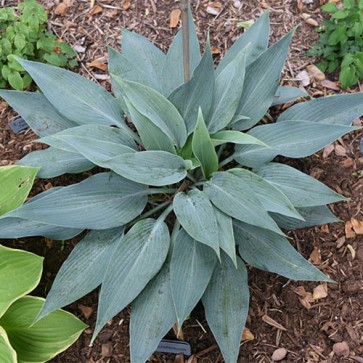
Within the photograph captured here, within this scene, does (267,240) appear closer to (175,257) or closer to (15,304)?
(175,257)

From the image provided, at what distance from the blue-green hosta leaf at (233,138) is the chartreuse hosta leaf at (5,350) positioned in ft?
3.51

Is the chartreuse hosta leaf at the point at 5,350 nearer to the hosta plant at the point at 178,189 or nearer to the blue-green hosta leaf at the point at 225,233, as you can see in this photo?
the hosta plant at the point at 178,189

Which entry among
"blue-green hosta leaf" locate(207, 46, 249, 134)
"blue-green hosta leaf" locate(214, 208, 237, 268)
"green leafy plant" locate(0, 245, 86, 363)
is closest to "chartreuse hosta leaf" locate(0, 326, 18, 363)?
"green leafy plant" locate(0, 245, 86, 363)

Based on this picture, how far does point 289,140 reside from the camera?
1.92m

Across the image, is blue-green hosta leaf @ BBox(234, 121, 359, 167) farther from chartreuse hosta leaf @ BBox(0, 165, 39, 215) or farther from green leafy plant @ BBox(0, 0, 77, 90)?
green leafy plant @ BBox(0, 0, 77, 90)

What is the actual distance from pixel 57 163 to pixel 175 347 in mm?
918

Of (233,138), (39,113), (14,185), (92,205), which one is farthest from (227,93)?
(14,185)

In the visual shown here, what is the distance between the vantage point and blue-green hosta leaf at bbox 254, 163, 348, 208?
6.04ft

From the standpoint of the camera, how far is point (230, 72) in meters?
1.94

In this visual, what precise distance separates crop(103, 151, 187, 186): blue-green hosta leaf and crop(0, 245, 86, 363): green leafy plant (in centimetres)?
60

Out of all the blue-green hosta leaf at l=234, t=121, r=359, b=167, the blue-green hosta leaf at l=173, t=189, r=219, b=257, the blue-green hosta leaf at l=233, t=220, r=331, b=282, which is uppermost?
the blue-green hosta leaf at l=234, t=121, r=359, b=167

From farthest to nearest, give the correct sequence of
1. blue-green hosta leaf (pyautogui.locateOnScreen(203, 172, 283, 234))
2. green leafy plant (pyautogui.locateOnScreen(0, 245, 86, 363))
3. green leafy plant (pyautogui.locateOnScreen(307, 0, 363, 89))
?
green leafy plant (pyautogui.locateOnScreen(307, 0, 363, 89)) → green leafy plant (pyautogui.locateOnScreen(0, 245, 86, 363)) → blue-green hosta leaf (pyautogui.locateOnScreen(203, 172, 283, 234))

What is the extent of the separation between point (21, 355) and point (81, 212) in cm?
71

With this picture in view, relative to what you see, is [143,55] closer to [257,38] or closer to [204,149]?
[257,38]
